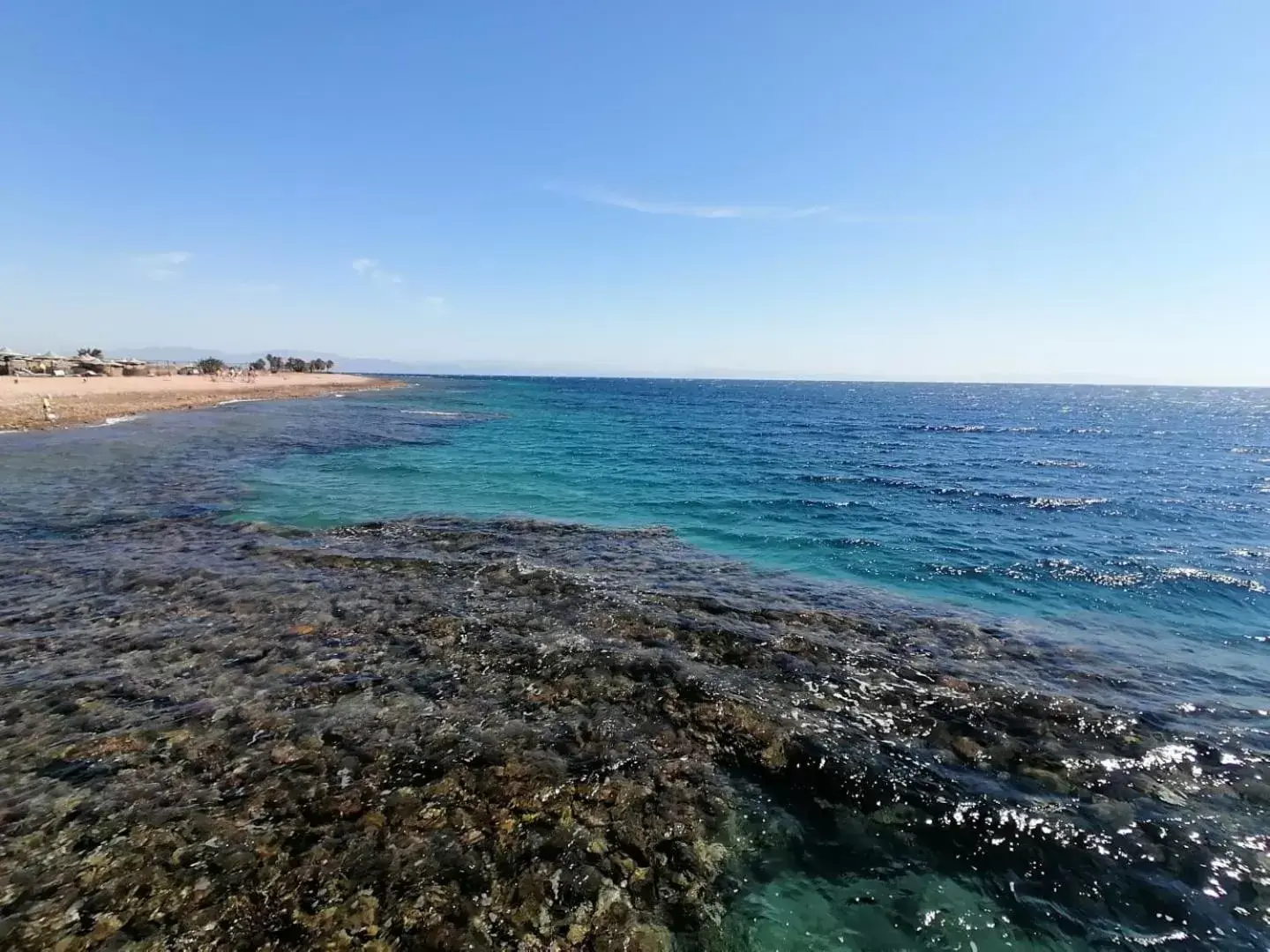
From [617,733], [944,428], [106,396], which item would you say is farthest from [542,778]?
[106,396]

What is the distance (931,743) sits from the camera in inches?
334

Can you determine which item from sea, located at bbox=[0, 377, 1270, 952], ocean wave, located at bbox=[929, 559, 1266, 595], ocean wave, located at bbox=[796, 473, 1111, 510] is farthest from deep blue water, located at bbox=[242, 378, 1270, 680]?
sea, located at bbox=[0, 377, 1270, 952]

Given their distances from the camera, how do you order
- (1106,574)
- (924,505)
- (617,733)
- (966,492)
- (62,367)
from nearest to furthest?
(617,733), (1106,574), (924,505), (966,492), (62,367)

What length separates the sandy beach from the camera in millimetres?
40969

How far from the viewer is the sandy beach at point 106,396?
134 feet

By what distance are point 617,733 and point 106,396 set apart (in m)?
71.6

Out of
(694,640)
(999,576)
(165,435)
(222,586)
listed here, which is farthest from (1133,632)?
(165,435)

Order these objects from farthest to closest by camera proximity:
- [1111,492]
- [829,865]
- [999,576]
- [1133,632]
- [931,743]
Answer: [1111,492]
[999,576]
[1133,632]
[931,743]
[829,865]

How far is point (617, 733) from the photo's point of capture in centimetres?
820

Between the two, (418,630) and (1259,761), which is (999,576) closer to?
(1259,761)

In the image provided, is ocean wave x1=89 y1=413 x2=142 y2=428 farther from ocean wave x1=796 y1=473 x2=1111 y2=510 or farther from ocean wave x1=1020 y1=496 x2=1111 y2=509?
ocean wave x1=1020 y1=496 x2=1111 y2=509

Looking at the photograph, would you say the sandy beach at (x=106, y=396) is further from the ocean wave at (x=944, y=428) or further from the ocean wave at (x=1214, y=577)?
the ocean wave at (x=944, y=428)

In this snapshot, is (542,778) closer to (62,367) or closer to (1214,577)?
(1214,577)

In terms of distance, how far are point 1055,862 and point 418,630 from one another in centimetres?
1030
